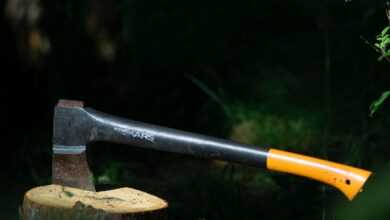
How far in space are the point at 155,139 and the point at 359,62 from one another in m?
2.77

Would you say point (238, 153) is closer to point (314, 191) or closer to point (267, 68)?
point (314, 191)

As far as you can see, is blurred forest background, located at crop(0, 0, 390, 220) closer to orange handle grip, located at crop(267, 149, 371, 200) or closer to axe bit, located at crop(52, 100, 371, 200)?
axe bit, located at crop(52, 100, 371, 200)

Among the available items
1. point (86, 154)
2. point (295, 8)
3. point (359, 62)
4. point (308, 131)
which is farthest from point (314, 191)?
point (295, 8)

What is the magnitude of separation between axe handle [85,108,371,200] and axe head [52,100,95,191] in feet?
0.14

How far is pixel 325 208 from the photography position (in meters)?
4.54

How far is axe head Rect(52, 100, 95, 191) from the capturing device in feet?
12.0

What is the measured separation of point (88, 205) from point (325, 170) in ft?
3.56

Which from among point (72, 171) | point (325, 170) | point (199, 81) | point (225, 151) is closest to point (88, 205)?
point (72, 171)

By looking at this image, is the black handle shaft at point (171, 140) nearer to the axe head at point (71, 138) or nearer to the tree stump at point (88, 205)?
the axe head at point (71, 138)

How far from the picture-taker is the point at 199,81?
20.8 feet

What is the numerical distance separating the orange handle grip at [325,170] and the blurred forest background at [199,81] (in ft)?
4.55

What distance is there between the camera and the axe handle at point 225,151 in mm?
3348

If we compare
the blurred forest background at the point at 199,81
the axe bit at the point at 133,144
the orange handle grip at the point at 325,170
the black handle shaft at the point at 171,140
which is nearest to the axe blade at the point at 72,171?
the axe bit at the point at 133,144

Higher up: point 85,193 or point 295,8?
point 295,8
